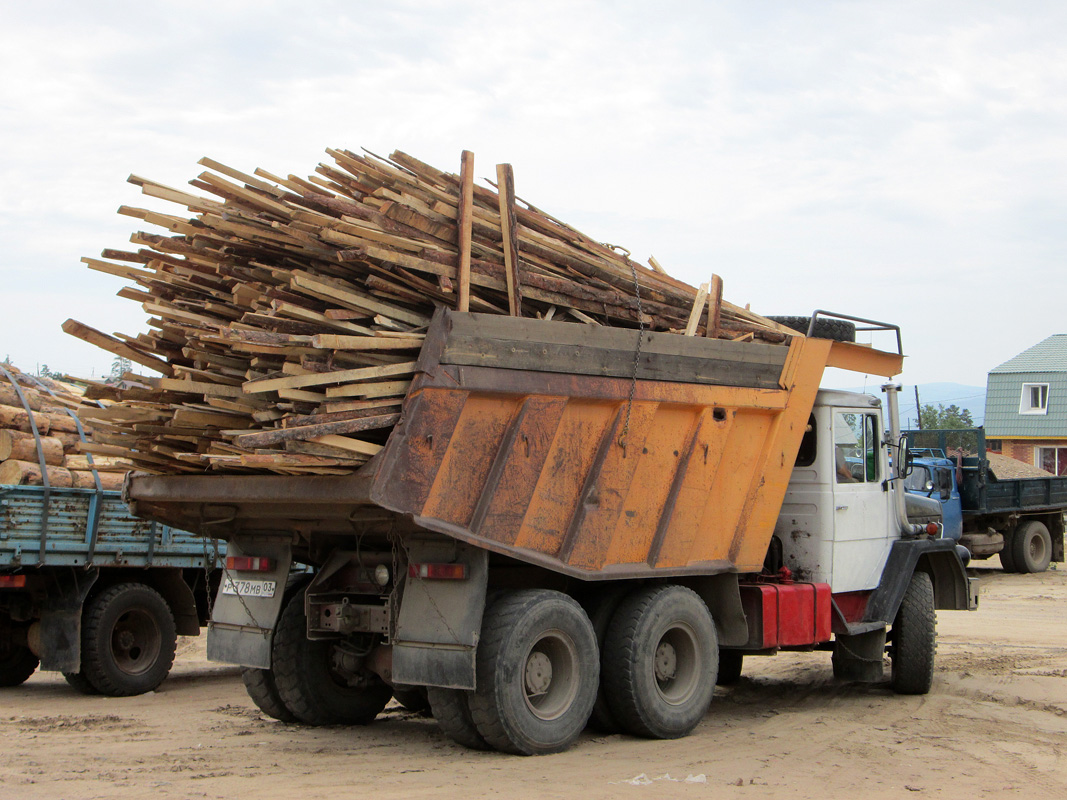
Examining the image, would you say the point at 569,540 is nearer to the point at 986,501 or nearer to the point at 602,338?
the point at 602,338

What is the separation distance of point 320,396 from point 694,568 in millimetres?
3195

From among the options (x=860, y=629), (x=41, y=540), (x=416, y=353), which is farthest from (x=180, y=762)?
(x=860, y=629)

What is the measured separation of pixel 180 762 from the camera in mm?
6793

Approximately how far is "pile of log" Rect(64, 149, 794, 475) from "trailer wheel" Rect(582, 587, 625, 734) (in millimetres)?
1942

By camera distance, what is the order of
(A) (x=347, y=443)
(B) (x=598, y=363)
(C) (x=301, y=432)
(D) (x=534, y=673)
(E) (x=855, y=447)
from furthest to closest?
(E) (x=855, y=447)
(B) (x=598, y=363)
(D) (x=534, y=673)
(A) (x=347, y=443)
(C) (x=301, y=432)

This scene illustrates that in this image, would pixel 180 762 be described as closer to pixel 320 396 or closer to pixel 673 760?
pixel 320 396

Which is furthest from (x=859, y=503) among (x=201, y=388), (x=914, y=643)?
(x=201, y=388)

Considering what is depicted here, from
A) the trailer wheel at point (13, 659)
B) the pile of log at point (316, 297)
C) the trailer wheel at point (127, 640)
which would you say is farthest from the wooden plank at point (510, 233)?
the trailer wheel at point (13, 659)

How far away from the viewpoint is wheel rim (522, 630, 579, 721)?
708 centimetres

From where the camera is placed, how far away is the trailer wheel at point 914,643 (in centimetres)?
970

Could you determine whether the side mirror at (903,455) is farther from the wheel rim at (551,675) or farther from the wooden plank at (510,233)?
the wooden plank at (510,233)

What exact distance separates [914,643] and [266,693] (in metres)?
5.53

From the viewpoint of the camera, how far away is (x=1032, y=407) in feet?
132

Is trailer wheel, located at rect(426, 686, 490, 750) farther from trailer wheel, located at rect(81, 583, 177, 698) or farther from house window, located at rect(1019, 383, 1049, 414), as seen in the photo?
house window, located at rect(1019, 383, 1049, 414)
